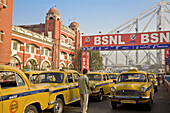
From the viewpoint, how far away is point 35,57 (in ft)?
106

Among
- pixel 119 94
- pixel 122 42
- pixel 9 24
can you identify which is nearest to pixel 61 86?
pixel 119 94

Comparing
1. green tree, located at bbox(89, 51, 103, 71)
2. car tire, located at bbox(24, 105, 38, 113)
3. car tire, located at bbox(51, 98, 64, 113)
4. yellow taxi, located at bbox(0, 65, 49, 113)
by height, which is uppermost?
green tree, located at bbox(89, 51, 103, 71)

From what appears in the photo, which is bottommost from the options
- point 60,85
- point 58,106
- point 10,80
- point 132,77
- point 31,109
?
point 58,106

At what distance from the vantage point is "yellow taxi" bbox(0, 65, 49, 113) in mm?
4184

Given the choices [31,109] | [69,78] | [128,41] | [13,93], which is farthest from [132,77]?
[128,41]

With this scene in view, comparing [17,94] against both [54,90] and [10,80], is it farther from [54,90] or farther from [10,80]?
[54,90]

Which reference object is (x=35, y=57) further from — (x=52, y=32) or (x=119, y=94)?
(x=119, y=94)

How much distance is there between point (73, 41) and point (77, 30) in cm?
374

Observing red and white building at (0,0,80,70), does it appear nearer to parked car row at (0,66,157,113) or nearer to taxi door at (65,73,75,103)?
parked car row at (0,66,157,113)

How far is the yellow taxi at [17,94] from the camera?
418 cm

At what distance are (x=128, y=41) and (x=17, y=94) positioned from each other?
2766cm

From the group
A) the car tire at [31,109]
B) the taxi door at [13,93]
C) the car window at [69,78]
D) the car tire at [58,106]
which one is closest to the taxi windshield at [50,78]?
the car window at [69,78]

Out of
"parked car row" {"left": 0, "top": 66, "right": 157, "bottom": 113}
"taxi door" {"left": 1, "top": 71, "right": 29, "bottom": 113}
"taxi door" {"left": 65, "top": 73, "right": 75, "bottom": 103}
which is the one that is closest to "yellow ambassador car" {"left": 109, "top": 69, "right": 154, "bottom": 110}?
"parked car row" {"left": 0, "top": 66, "right": 157, "bottom": 113}

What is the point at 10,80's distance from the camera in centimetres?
490
